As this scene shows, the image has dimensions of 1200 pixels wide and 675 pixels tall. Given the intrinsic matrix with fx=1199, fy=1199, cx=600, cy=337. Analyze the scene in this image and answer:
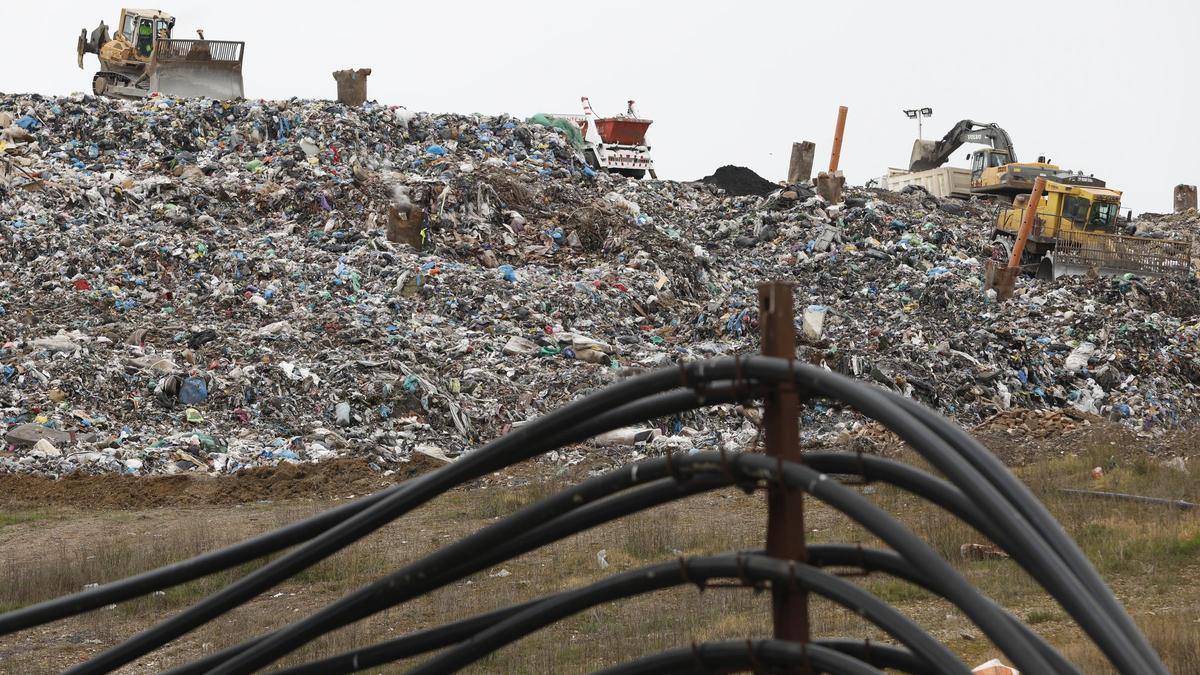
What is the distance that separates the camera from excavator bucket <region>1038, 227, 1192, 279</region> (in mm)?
20453

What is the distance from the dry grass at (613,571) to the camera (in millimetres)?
6004

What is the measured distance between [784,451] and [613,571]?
5.96 m

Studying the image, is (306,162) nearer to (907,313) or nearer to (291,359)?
(291,359)

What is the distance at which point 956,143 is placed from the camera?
30.8 m

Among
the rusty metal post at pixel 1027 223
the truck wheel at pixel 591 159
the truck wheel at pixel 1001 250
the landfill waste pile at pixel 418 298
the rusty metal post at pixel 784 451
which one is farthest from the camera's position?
the truck wheel at pixel 591 159

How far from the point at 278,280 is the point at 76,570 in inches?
354

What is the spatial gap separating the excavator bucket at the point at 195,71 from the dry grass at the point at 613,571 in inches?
612

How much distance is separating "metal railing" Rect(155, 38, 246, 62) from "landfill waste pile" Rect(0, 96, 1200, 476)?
7.28 feet

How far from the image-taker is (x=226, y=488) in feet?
35.5

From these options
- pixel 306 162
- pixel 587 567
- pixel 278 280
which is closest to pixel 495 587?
pixel 587 567

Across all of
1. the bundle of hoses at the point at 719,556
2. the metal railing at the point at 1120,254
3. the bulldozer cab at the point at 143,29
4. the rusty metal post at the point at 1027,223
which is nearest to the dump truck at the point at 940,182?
the metal railing at the point at 1120,254

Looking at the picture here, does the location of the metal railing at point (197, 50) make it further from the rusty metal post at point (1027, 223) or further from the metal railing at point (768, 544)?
the metal railing at point (768, 544)

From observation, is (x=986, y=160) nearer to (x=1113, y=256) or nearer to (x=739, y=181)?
(x=739, y=181)

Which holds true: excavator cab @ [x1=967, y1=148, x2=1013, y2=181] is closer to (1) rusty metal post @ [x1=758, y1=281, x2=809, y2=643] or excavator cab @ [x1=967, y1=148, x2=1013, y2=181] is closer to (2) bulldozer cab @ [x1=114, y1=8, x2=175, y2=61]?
(2) bulldozer cab @ [x1=114, y1=8, x2=175, y2=61]
